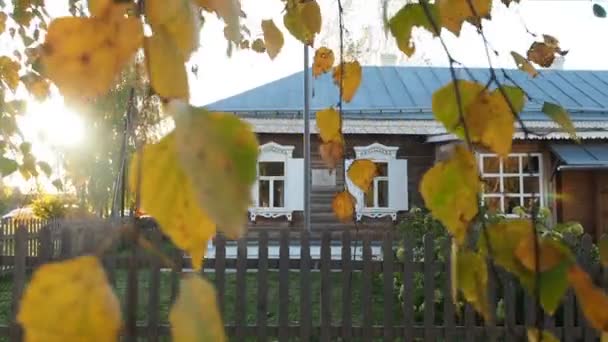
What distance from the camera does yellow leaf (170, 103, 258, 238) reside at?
0.21 meters

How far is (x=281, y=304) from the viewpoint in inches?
146

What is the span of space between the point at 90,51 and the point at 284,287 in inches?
141

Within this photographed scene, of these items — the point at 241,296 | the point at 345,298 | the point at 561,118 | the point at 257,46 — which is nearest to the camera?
the point at 561,118

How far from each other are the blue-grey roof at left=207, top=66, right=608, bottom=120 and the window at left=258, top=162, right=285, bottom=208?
776mm

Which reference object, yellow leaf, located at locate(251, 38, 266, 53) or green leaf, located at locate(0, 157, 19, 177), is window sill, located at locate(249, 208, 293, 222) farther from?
green leaf, located at locate(0, 157, 19, 177)

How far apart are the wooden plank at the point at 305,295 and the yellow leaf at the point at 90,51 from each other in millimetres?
3492

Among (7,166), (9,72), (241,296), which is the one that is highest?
(9,72)

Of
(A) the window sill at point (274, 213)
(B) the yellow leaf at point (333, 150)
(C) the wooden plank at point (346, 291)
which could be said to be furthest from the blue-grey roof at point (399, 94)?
(B) the yellow leaf at point (333, 150)

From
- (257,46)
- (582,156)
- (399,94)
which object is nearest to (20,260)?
(257,46)

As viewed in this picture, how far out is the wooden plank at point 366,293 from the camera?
369 cm

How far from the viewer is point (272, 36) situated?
2.92 feet

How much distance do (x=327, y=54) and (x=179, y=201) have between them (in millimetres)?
910

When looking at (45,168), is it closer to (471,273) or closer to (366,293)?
(471,273)

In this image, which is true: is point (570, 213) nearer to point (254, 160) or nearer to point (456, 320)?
point (456, 320)
